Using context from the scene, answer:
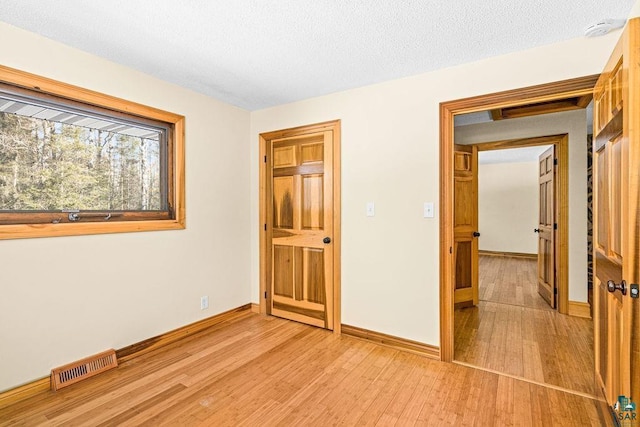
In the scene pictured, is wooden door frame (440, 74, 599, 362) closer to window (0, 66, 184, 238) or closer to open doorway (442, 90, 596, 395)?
open doorway (442, 90, 596, 395)

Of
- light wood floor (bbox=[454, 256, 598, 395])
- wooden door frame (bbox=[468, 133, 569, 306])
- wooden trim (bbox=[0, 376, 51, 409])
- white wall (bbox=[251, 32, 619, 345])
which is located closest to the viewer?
wooden trim (bbox=[0, 376, 51, 409])

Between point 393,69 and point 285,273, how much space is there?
2.31 m

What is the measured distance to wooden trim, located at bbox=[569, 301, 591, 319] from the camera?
340cm

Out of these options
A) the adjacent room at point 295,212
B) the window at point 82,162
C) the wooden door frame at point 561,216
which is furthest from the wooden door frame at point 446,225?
the window at point 82,162

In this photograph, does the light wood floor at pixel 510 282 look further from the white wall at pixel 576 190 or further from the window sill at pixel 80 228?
the window sill at pixel 80 228

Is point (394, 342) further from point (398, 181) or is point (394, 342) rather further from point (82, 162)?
point (82, 162)

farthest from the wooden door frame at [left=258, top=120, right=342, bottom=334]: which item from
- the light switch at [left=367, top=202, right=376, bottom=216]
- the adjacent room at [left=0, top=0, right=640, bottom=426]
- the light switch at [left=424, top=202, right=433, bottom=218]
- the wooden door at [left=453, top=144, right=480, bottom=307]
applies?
the wooden door at [left=453, top=144, right=480, bottom=307]

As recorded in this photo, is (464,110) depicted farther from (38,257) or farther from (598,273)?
(38,257)

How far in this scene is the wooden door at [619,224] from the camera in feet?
4.19

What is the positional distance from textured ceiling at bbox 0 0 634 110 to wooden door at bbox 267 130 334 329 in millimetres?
859

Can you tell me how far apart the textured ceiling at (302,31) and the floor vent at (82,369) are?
7.38 ft

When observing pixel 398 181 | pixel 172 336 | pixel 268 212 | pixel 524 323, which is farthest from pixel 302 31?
pixel 524 323

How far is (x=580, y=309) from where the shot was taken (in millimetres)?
3434

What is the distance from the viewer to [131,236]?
250 cm
